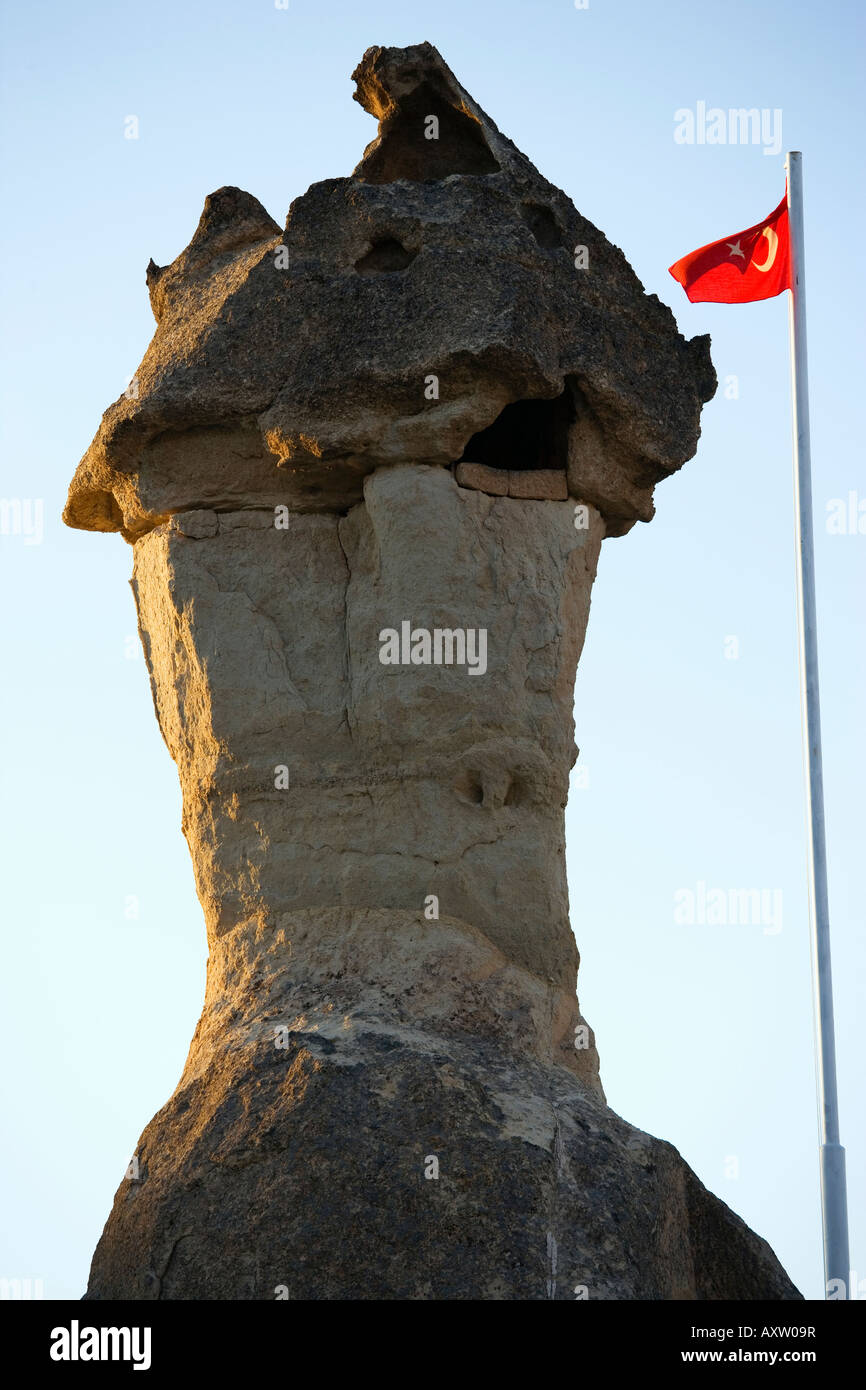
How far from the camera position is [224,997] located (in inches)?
338

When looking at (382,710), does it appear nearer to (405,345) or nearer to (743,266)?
(405,345)

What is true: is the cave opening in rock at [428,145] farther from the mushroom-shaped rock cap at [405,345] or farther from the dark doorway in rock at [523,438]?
the dark doorway in rock at [523,438]

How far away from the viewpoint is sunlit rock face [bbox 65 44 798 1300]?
769 cm

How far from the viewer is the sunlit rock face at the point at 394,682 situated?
7.69 meters

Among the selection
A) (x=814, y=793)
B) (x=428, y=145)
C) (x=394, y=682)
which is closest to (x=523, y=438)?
(x=428, y=145)

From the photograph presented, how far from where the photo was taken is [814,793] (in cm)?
1216

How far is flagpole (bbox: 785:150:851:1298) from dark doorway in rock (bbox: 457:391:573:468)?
3680 mm

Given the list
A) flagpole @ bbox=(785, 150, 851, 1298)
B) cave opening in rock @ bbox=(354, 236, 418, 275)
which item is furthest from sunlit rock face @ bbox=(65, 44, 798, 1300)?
flagpole @ bbox=(785, 150, 851, 1298)

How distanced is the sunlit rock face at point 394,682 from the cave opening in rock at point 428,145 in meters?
0.02

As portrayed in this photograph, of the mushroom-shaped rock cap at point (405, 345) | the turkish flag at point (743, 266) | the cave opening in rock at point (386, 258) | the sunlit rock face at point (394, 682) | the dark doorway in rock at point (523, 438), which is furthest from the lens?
the turkish flag at point (743, 266)

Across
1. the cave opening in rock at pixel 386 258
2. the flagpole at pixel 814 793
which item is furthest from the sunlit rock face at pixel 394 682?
the flagpole at pixel 814 793

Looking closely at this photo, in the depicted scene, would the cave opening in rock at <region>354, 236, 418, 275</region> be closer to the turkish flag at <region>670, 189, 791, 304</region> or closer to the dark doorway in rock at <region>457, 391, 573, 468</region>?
the dark doorway in rock at <region>457, 391, 573, 468</region>

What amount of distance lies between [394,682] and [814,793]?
4389 millimetres
